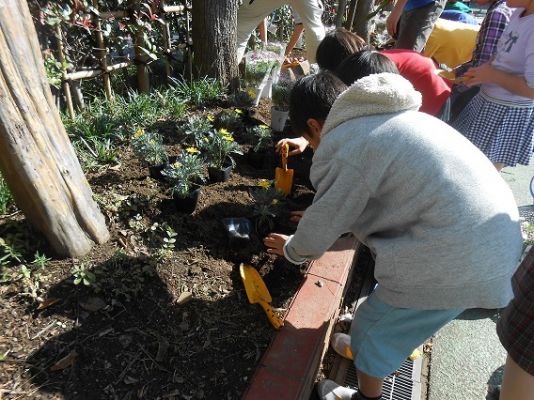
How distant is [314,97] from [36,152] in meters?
1.15

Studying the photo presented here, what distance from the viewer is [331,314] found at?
1.96 m

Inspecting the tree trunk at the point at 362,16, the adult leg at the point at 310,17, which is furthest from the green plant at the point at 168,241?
the tree trunk at the point at 362,16

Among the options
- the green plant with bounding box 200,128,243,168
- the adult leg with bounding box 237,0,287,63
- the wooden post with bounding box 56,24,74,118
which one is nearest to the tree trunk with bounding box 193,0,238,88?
the adult leg with bounding box 237,0,287,63

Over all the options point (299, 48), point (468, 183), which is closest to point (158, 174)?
point (468, 183)

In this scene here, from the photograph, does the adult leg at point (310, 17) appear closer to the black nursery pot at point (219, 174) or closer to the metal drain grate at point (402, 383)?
the black nursery pot at point (219, 174)

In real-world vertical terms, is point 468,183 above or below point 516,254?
above

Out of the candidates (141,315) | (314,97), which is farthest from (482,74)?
(141,315)

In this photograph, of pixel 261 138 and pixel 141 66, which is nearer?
pixel 261 138

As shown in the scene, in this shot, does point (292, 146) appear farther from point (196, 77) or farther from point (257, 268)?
point (196, 77)

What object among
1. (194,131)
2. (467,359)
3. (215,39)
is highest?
(215,39)

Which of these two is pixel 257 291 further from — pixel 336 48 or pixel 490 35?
pixel 490 35

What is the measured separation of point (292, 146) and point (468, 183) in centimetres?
168

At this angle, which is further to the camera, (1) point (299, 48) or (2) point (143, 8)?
(1) point (299, 48)

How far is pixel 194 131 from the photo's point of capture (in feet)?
9.30
